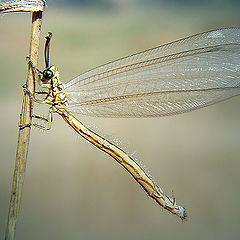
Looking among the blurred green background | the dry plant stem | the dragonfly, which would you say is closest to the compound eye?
the dragonfly

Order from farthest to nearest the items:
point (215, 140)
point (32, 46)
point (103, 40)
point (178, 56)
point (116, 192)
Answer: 1. point (103, 40)
2. point (215, 140)
3. point (116, 192)
4. point (178, 56)
5. point (32, 46)

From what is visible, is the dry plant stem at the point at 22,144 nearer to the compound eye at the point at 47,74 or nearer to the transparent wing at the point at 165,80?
the compound eye at the point at 47,74

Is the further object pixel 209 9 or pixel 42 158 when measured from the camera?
pixel 209 9

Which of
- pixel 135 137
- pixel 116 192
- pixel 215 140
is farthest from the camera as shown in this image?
pixel 215 140

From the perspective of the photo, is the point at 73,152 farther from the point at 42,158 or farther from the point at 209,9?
the point at 209,9

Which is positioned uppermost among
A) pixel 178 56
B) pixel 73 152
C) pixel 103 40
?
pixel 103 40

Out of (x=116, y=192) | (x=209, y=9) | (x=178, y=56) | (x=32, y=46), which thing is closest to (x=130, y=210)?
(x=116, y=192)
